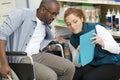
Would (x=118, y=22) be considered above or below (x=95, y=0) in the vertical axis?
below

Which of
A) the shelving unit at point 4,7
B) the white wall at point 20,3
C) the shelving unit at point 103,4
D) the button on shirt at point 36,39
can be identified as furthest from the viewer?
the white wall at point 20,3

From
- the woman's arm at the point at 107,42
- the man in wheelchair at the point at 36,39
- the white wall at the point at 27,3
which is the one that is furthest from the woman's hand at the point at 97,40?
the white wall at the point at 27,3

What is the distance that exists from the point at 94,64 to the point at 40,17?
0.70m

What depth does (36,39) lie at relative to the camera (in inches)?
95.0

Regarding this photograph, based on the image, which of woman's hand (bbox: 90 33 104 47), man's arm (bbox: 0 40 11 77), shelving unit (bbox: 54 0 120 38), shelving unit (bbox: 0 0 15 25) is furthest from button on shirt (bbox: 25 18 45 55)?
shelving unit (bbox: 0 0 15 25)

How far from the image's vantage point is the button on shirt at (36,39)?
2.37m

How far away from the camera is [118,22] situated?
2.93 m

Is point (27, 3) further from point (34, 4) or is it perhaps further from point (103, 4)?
point (103, 4)

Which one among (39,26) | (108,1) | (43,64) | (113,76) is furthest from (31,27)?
(108,1)

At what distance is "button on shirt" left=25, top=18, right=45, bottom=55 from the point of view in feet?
7.77

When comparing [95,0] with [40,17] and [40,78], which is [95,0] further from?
[40,78]

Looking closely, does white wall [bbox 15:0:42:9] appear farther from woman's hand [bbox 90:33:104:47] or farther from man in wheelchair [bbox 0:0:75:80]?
woman's hand [bbox 90:33:104:47]

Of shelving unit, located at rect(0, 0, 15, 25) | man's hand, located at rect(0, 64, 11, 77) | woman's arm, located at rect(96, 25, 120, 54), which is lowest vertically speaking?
man's hand, located at rect(0, 64, 11, 77)

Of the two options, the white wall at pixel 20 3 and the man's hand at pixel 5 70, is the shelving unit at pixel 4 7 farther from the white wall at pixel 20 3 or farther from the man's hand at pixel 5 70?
the man's hand at pixel 5 70
